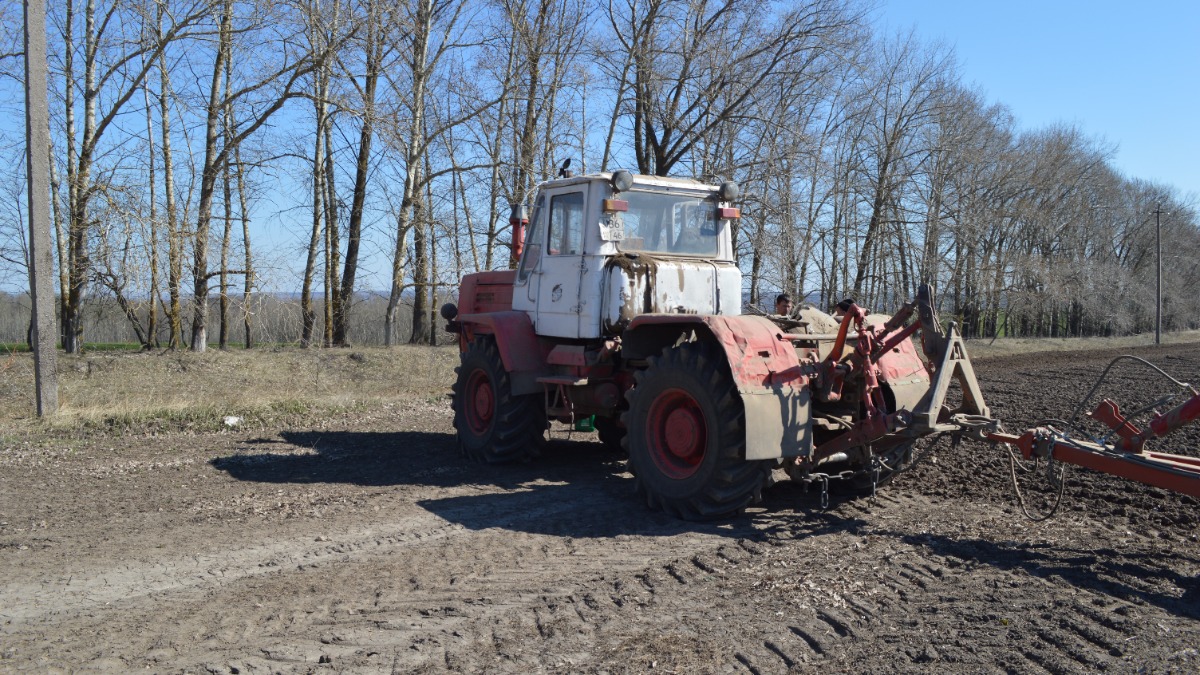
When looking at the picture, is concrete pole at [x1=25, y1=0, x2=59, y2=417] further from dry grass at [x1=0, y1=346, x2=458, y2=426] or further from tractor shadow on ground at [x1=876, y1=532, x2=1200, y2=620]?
tractor shadow on ground at [x1=876, y1=532, x2=1200, y2=620]

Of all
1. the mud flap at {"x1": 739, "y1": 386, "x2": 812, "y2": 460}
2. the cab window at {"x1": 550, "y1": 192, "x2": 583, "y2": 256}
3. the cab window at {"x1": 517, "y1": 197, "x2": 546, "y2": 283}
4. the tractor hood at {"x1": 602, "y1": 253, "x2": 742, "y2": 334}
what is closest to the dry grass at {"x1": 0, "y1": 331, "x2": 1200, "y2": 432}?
the cab window at {"x1": 517, "y1": 197, "x2": 546, "y2": 283}

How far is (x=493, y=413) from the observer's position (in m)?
8.59

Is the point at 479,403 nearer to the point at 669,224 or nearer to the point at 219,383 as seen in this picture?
the point at 669,224

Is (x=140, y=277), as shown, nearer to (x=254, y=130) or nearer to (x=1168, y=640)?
(x=254, y=130)

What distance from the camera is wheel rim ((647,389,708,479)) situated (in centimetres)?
641

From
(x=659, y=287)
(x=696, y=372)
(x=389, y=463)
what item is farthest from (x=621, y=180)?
(x=389, y=463)

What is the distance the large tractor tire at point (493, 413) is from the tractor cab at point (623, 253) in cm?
64

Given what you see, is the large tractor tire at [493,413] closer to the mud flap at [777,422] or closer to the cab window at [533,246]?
the cab window at [533,246]

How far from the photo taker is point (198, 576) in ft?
16.8

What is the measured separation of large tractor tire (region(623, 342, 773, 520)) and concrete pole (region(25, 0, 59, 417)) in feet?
24.9

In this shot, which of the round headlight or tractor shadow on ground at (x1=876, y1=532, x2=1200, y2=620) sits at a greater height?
the round headlight

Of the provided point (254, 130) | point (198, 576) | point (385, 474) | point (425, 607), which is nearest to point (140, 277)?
point (254, 130)

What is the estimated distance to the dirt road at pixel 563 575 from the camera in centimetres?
394

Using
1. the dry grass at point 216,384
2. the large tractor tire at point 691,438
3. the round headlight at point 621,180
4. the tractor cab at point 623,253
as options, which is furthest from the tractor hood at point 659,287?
the dry grass at point 216,384
